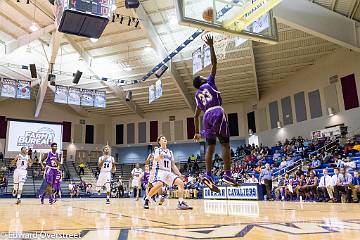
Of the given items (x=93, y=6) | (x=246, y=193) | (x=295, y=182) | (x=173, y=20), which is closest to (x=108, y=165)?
(x=93, y=6)

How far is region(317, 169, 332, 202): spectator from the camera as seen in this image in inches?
440

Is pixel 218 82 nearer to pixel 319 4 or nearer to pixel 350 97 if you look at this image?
pixel 350 97

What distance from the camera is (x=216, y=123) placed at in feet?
14.3

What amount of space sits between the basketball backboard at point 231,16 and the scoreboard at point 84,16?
1.78m

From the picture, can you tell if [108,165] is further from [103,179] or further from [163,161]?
[163,161]

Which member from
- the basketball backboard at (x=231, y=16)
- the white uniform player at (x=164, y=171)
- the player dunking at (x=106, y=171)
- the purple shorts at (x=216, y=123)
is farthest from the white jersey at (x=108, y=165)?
the purple shorts at (x=216, y=123)

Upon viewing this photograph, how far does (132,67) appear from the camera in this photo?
2197cm

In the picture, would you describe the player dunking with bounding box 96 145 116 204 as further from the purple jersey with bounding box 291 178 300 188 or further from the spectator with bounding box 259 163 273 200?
the purple jersey with bounding box 291 178 300 188

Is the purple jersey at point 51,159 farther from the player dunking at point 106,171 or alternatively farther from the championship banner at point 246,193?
the championship banner at point 246,193

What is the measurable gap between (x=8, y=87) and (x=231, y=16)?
15.3 metres

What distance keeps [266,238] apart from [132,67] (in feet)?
67.1

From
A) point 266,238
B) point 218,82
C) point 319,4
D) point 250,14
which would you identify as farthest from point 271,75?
point 266,238

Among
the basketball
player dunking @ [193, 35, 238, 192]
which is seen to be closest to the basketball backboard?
the basketball

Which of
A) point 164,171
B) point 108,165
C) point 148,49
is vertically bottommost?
point 164,171
